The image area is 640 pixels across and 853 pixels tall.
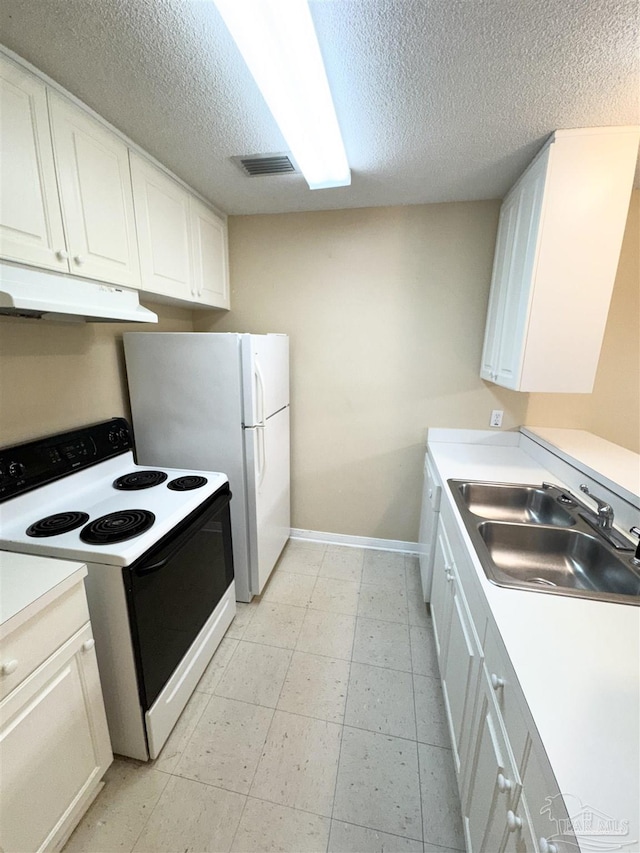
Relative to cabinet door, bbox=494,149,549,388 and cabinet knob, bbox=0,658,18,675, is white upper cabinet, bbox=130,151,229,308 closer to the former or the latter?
cabinet knob, bbox=0,658,18,675

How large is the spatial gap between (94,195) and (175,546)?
1.41 m

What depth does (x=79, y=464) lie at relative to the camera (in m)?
1.65

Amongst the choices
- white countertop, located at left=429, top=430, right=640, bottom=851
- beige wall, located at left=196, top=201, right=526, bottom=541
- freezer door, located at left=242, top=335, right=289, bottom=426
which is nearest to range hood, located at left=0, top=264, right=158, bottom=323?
freezer door, located at left=242, top=335, right=289, bottom=426

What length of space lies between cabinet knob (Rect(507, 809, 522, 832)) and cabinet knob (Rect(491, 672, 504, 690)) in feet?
0.70

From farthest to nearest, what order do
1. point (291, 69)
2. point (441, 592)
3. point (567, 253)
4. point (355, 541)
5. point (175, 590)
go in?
point (355, 541) → point (441, 592) → point (567, 253) → point (175, 590) → point (291, 69)

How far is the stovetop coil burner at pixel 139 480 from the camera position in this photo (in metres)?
1.72

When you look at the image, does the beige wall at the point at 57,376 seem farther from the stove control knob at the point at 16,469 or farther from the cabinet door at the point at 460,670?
the cabinet door at the point at 460,670

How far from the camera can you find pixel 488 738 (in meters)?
0.93

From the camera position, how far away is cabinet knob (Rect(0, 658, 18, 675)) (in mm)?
882

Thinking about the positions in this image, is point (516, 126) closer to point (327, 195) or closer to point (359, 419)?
point (327, 195)

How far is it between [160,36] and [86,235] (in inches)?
26.8

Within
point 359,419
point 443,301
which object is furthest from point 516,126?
point 359,419

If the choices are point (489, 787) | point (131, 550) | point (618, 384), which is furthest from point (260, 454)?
point (618, 384)

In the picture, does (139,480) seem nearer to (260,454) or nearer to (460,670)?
(260,454)
